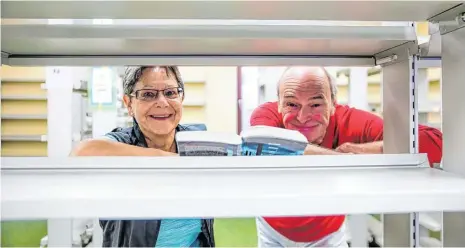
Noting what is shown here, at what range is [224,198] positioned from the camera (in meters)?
0.57

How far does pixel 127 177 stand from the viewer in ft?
2.57

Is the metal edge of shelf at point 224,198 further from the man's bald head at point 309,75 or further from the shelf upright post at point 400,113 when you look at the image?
the man's bald head at point 309,75

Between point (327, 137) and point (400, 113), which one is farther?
point (327, 137)

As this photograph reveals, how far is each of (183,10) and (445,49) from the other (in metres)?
0.57

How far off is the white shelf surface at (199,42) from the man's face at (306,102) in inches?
24.1

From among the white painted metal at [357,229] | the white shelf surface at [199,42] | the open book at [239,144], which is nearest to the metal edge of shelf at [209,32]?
the white shelf surface at [199,42]

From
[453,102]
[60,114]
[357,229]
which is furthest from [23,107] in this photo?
[453,102]

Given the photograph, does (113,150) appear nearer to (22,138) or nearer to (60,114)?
(60,114)

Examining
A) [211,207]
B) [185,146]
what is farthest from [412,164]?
[185,146]

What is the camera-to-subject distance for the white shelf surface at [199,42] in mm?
872

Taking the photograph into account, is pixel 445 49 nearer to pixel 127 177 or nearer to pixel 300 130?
pixel 127 177

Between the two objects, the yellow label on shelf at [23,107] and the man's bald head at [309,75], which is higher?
the man's bald head at [309,75]

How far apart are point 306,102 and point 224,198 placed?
1.25m

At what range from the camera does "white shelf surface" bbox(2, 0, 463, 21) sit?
658mm
